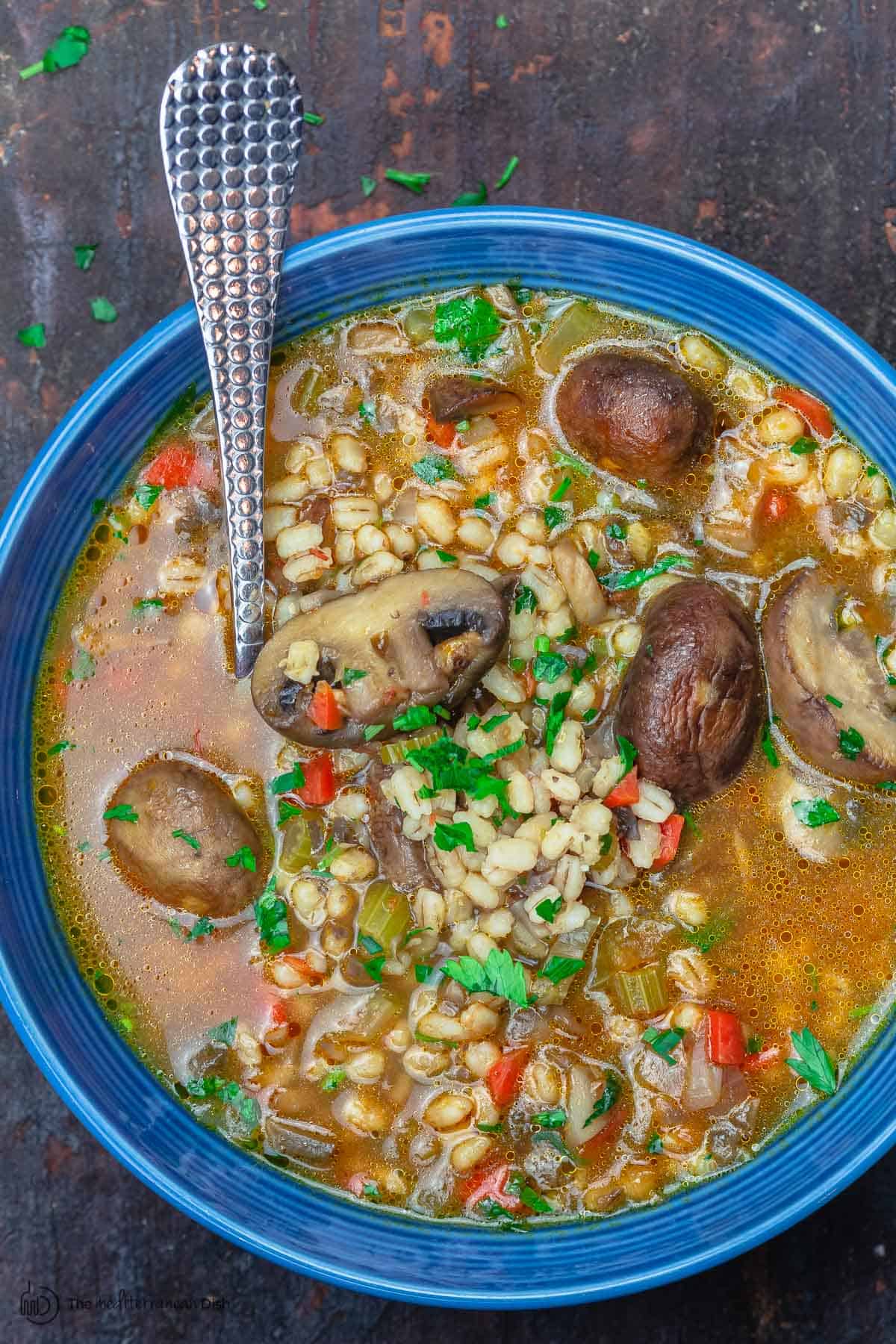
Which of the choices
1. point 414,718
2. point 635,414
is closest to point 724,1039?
point 414,718

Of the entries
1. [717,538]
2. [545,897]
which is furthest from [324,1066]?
[717,538]

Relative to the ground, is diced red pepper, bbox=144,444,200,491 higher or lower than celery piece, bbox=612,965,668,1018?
higher

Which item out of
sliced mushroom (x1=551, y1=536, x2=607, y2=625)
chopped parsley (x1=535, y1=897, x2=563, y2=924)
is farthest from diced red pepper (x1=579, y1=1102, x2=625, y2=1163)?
sliced mushroom (x1=551, y1=536, x2=607, y2=625)

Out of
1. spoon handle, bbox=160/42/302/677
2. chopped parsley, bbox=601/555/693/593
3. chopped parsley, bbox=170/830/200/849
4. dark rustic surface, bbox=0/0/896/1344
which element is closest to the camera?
spoon handle, bbox=160/42/302/677

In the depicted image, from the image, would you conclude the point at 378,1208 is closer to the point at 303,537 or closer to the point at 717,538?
the point at 303,537

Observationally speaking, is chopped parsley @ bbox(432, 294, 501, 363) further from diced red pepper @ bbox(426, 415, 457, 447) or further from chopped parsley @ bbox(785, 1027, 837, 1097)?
chopped parsley @ bbox(785, 1027, 837, 1097)

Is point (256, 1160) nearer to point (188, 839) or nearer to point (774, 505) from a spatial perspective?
point (188, 839)
